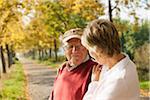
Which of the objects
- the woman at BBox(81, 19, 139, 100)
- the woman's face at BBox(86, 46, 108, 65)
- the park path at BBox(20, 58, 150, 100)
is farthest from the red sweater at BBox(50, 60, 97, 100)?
the park path at BBox(20, 58, 150, 100)

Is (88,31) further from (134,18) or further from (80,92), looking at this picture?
(134,18)

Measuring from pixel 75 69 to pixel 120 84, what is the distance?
1.18 m

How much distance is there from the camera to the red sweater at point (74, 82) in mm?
3135

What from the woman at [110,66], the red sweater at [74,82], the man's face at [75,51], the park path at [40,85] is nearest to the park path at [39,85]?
the park path at [40,85]

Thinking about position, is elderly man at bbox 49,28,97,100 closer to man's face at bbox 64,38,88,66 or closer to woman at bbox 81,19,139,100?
man's face at bbox 64,38,88,66

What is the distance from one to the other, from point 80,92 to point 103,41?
966mm

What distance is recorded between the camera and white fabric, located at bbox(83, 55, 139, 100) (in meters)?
2.14

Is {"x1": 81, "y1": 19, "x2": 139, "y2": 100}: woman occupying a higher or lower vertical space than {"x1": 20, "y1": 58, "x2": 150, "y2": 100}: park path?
higher

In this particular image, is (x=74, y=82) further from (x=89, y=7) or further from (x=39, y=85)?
(x=39, y=85)

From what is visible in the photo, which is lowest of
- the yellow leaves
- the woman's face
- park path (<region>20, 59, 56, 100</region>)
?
park path (<region>20, 59, 56, 100</region>)

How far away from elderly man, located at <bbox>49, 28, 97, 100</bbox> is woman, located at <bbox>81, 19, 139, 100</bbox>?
757 millimetres

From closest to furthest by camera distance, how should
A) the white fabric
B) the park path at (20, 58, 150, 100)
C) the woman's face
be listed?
the white fabric → the woman's face → the park path at (20, 58, 150, 100)

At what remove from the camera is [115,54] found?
2.28 m

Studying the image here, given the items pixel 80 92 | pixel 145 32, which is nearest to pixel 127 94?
pixel 80 92
